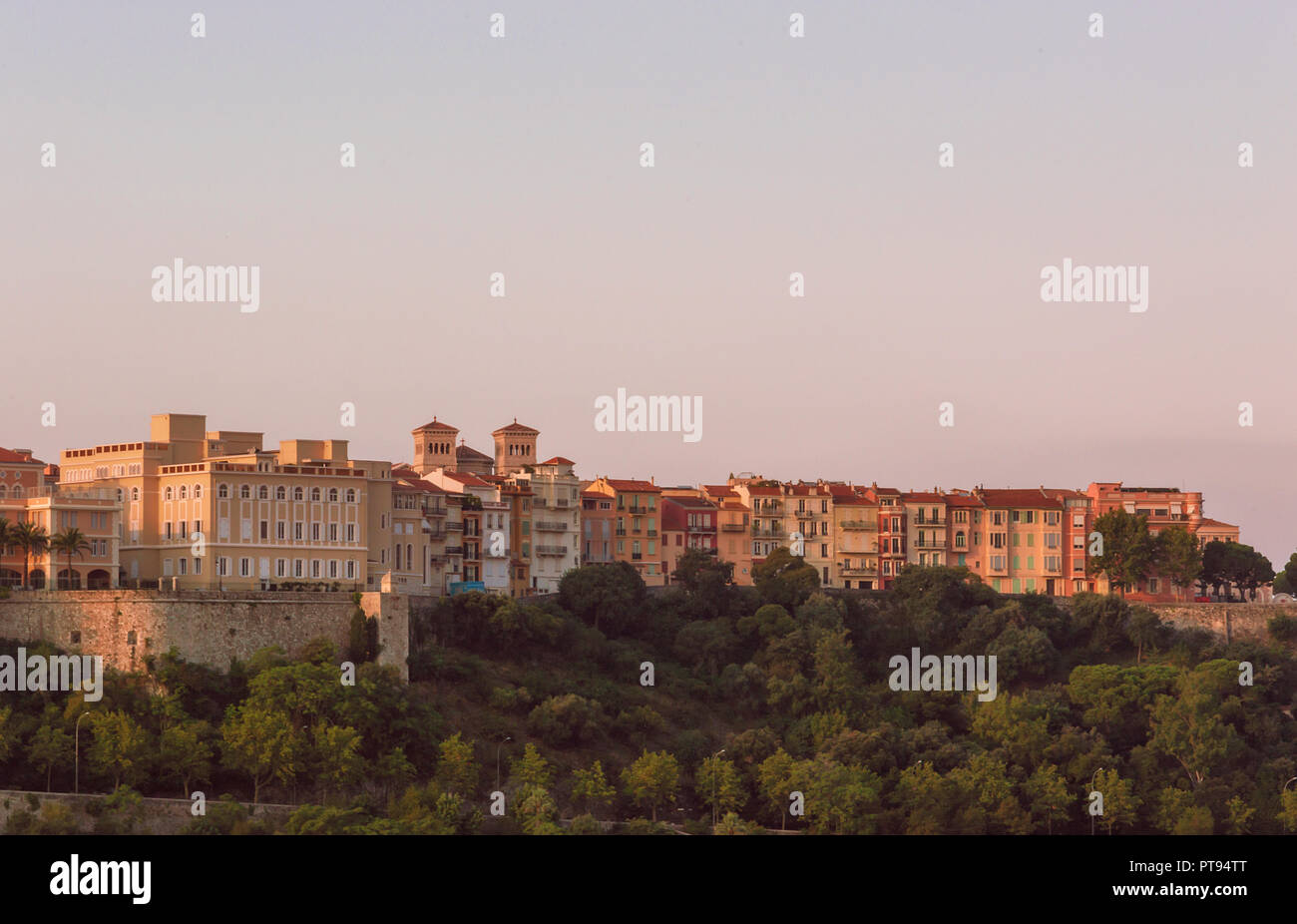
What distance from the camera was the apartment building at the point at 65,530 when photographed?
305ft

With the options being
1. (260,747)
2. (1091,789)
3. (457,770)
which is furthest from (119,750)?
(1091,789)

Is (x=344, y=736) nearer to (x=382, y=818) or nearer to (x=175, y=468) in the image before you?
(x=382, y=818)

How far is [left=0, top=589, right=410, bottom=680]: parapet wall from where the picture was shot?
8719 cm

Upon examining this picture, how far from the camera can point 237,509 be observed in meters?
95.2

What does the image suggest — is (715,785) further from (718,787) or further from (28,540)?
(28,540)

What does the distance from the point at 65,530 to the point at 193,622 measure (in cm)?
883

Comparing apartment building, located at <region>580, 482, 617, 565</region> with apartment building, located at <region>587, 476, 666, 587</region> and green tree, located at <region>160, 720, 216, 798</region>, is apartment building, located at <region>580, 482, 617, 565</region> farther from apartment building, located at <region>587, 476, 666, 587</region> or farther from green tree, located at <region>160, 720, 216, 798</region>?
green tree, located at <region>160, 720, 216, 798</region>

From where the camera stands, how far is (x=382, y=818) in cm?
8262

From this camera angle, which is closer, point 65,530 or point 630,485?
point 65,530

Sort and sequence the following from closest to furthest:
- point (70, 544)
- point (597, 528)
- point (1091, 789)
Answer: point (70, 544)
point (1091, 789)
point (597, 528)

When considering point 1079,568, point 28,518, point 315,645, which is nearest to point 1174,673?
point 1079,568

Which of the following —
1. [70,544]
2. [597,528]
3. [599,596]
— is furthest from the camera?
[597,528]

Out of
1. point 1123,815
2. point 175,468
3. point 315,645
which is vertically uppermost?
point 175,468
